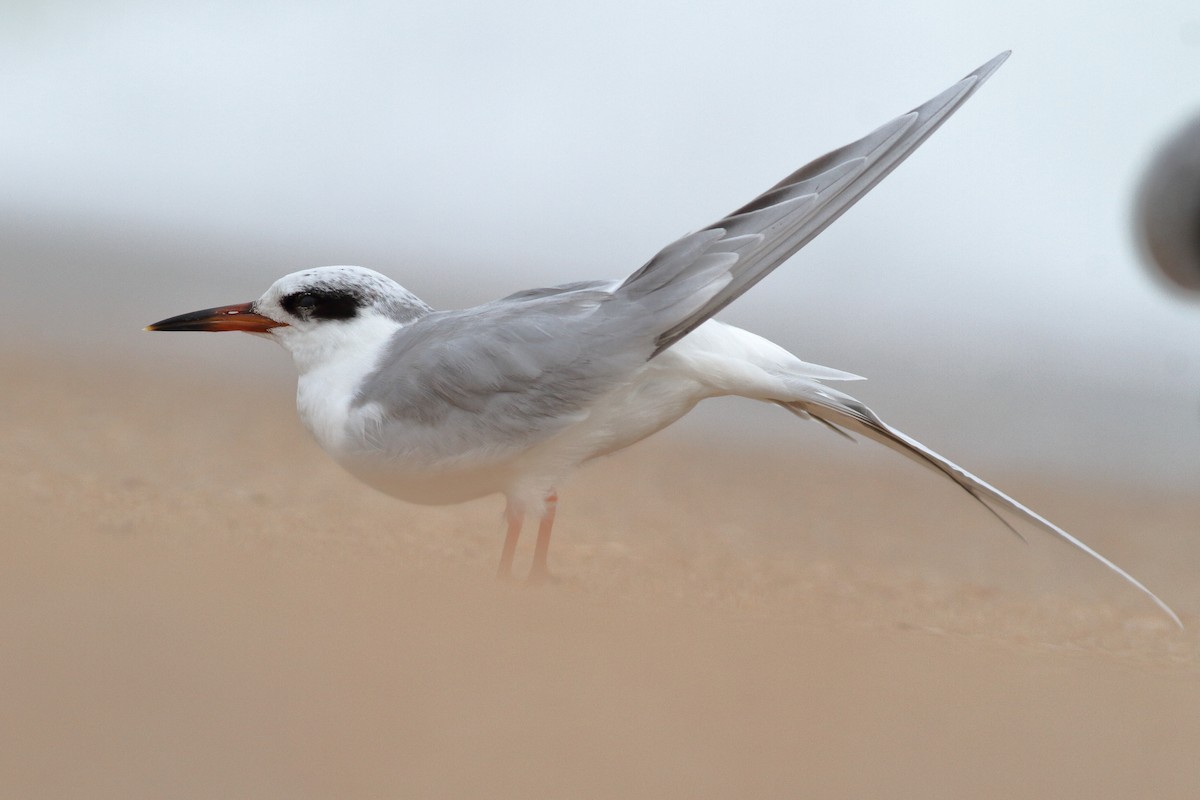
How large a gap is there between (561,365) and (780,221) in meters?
0.41

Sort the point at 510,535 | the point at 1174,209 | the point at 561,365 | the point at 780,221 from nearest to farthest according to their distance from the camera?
the point at 780,221 < the point at 561,365 < the point at 510,535 < the point at 1174,209

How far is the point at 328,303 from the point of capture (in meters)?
2.41

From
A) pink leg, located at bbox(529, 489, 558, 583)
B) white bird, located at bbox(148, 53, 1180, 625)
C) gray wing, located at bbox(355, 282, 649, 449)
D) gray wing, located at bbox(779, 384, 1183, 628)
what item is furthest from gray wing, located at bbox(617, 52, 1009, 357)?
pink leg, located at bbox(529, 489, 558, 583)

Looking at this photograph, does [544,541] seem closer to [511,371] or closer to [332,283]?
[511,371]

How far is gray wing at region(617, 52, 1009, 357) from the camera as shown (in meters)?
2.06

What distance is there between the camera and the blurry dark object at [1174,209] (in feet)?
11.8

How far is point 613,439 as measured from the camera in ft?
7.49

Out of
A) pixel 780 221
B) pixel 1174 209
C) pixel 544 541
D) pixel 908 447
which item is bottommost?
pixel 544 541

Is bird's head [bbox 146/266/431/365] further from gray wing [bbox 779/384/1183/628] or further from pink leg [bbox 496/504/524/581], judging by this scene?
gray wing [bbox 779/384/1183/628]

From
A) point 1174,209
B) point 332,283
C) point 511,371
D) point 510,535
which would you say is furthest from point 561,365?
point 1174,209

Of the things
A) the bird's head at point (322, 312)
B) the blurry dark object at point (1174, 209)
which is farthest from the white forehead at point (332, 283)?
the blurry dark object at point (1174, 209)

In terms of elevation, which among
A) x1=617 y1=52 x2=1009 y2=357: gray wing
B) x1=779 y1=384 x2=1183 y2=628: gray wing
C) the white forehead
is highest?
x1=617 y1=52 x2=1009 y2=357: gray wing

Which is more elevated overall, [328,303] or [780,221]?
[780,221]

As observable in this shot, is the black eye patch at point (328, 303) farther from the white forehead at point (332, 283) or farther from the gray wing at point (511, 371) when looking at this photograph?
the gray wing at point (511, 371)
